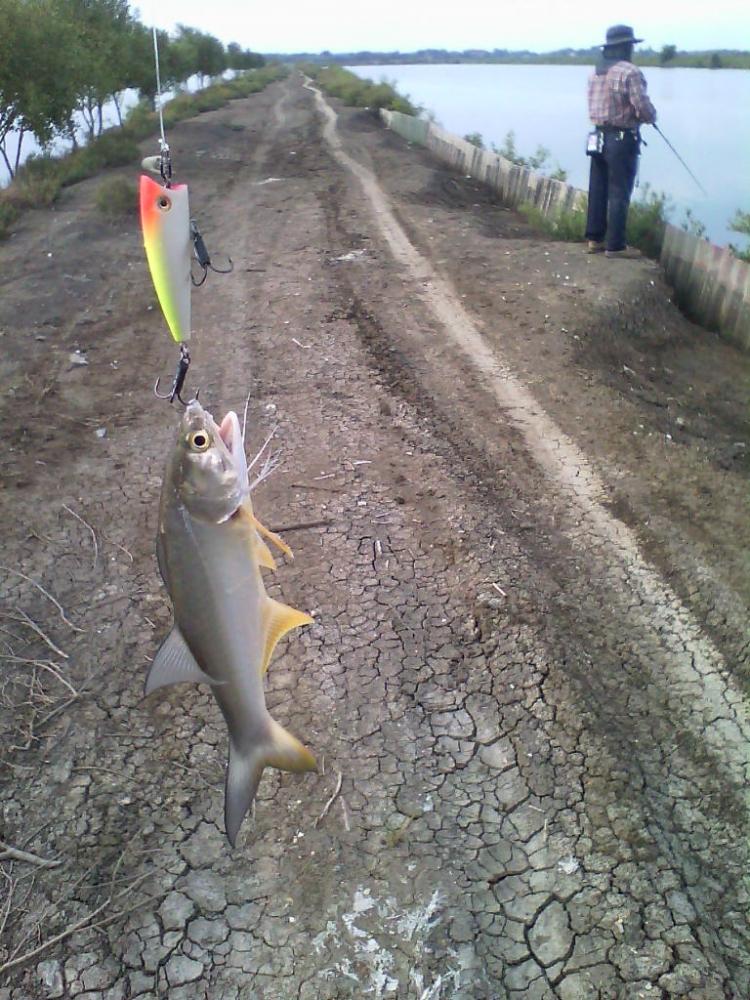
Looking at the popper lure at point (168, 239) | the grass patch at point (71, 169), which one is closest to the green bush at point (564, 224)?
the grass patch at point (71, 169)

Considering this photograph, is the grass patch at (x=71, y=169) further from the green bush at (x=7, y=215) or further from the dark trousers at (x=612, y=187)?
the dark trousers at (x=612, y=187)

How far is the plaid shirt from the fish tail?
8932mm

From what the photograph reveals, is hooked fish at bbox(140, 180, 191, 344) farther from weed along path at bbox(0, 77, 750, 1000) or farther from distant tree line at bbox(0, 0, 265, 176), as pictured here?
distant tree line at bbox(0, 0, 265, 176)

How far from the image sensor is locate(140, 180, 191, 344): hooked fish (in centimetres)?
292

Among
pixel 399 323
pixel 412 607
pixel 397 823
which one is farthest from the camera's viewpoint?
pixel 399 323

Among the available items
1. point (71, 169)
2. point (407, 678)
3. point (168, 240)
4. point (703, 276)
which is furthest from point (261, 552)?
point (71, 169)

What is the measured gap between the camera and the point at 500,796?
10.8 ft

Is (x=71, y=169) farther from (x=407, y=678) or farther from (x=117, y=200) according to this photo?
(x=407, y=678)

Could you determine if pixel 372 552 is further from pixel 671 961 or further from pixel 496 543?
pixel 671 961

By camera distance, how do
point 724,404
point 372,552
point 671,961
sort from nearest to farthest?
point 671,961 → point 372,552 → point 724,404

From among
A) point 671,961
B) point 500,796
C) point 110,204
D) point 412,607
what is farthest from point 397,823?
point 110,204

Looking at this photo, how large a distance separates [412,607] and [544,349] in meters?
3.94

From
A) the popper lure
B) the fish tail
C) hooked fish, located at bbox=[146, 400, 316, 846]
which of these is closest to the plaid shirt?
the popper lure

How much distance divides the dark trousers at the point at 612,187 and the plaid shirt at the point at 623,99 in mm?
154
